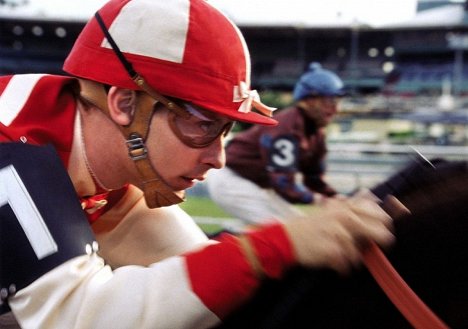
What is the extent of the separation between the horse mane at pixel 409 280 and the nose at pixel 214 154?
1.54ft

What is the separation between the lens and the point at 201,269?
1.00 m

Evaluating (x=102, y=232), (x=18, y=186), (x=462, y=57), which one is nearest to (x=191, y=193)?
(x=102, y=232)

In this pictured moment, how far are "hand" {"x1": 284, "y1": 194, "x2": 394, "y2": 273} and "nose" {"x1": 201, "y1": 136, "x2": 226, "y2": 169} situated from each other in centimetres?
41

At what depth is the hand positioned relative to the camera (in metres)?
0.90

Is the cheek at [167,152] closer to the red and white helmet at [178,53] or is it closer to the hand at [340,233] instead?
the red and white helmet at [178,53]

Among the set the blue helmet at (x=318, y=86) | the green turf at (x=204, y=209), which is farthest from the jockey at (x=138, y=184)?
the green turf at (x=204, y=209)

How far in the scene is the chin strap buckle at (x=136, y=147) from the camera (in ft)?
4.38

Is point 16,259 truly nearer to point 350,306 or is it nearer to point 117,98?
point 117,98

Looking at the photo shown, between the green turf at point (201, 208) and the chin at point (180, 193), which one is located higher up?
the chin at point (180, 193)

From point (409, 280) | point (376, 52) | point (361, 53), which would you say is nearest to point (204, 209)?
point (409, 280)

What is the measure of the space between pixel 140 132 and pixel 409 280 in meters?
0.70

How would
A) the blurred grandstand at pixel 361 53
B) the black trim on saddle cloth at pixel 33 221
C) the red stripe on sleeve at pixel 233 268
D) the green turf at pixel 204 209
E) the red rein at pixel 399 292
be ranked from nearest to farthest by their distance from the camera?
the red rein at pixel 399 292 < the red stripe on sleeve at pixel 233 268 < the black trim on saddle cloth at pixel 33 221 < the green turf at pixel 204 209 < the blurred grandstand at pixel 361 53

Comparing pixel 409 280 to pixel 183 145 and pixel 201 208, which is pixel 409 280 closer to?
pixel 183 145

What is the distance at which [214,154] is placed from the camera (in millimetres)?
1367
